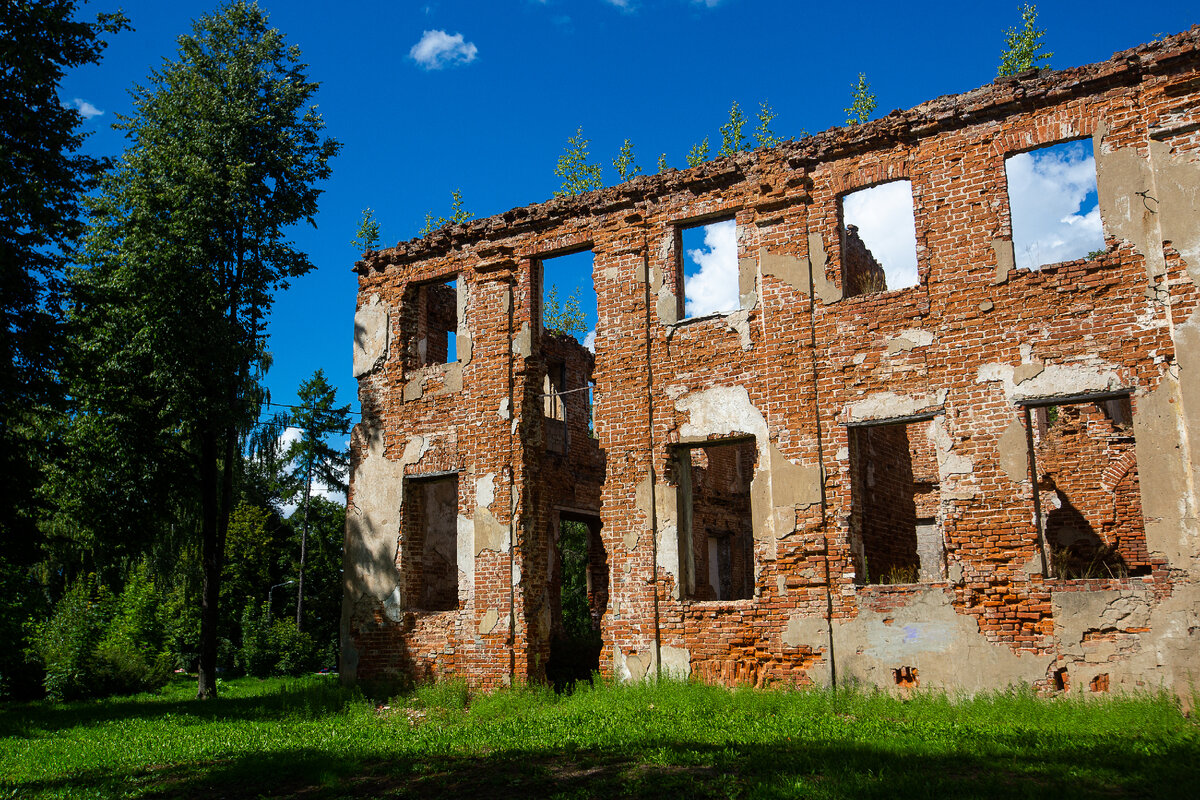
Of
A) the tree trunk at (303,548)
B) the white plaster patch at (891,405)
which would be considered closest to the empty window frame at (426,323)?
the white plaster patch at (891,405)

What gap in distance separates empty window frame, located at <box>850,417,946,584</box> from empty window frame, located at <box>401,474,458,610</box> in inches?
251

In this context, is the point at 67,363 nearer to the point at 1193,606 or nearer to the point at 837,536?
the point at 837,536

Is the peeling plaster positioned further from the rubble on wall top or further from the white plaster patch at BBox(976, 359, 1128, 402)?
the white plaster patch at BBox(976, 359, 1128, 402)

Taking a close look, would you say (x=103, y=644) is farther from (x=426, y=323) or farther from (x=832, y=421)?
(x=832, y=421)

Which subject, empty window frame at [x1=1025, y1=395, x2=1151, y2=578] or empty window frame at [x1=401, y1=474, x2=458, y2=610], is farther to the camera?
empty window frame at [x1=401, y1=474, x2=458, y2=610]

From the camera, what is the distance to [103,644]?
1936 centimetres

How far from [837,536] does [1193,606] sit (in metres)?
3.70

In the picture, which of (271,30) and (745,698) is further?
(271,30)

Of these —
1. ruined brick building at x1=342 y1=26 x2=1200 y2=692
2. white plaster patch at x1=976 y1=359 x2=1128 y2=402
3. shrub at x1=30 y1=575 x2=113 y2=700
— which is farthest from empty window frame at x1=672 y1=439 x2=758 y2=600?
shrub at x1=30 y1=575 x2=113 y2=700

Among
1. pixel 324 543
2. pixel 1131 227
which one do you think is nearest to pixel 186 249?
pixel 1131 227

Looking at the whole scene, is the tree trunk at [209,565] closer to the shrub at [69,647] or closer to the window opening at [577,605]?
the shrub at [69,647]

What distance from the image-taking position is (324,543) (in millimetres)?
34938

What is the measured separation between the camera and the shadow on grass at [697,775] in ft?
21.8

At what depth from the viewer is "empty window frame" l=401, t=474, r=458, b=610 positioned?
1446cm
